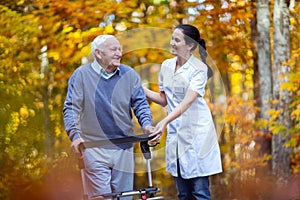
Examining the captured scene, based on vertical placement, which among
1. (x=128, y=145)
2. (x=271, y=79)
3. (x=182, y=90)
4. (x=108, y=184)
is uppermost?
(x=271, y=79)

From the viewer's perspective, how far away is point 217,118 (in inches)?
255

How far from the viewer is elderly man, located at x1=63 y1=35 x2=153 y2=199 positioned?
2994 mm

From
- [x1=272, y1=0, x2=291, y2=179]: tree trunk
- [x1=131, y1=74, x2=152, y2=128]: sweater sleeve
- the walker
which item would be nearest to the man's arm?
the walker

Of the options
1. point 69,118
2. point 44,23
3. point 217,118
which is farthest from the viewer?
point 217,118

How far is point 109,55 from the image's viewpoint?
3.02 m

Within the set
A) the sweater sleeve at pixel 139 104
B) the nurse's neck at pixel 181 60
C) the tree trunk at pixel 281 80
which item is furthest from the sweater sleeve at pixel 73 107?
the tree trunk at pixel 281 80

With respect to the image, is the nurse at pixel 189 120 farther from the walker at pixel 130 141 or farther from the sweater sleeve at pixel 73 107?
the sweater sleeve at pixel 73 107

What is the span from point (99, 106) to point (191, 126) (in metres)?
0.53

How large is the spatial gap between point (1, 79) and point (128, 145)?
3.54m

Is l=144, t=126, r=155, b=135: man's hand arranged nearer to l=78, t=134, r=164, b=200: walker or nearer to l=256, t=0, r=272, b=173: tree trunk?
l=78, t=134, r=164, b=200: walker

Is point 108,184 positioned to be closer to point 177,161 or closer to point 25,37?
point 177,161

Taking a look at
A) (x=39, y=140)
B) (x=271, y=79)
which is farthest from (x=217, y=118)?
(x=39, y=140)

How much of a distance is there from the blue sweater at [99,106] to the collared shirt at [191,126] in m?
0.24

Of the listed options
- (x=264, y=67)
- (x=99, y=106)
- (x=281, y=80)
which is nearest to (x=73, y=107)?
(x=99, y=106)
